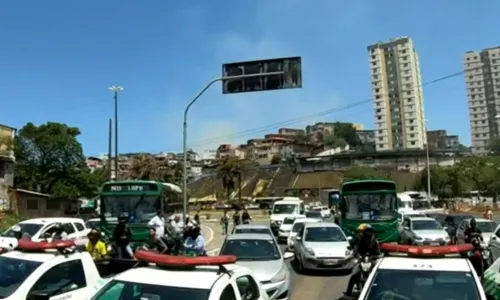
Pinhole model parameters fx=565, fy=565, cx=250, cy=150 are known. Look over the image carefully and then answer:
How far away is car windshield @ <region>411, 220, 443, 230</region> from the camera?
23.5 m

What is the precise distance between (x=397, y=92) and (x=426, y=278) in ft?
402

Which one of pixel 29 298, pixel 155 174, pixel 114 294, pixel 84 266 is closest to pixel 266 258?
pixel 84 266

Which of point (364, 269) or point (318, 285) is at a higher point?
point (364, 269)

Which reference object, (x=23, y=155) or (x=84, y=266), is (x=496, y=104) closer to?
(x=23, y=155)

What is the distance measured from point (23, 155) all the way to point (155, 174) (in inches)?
1166

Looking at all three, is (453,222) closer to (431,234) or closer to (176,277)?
(431,234)

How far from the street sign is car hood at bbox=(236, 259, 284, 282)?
6703 millimetres

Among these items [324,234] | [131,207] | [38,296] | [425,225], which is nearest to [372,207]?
[425,225]

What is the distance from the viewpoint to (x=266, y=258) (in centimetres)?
1280

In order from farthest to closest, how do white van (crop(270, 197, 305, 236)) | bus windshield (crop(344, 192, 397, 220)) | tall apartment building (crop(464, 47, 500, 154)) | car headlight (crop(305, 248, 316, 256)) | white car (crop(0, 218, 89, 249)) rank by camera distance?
tall apartment building (crop(464, 47, 500, 154)) < white van (crop(270, 197, 305, 236)) < bus windshield (crop(344, 192, 397, 220)) < white car (crop(0, 218, 89, 249)) < car headlight (crop(305, 248, 316, 256))

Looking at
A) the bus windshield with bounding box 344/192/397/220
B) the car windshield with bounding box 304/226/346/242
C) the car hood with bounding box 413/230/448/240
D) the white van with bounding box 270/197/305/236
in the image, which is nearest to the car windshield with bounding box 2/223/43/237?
the car windshield with bounding box 304/226/346/242

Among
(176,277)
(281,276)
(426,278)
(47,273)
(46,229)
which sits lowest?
(281,276)

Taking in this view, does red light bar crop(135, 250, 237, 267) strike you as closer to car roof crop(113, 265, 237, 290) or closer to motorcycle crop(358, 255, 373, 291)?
car roof crop(113, 265, 237, 290)

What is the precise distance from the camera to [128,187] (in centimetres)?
2170
